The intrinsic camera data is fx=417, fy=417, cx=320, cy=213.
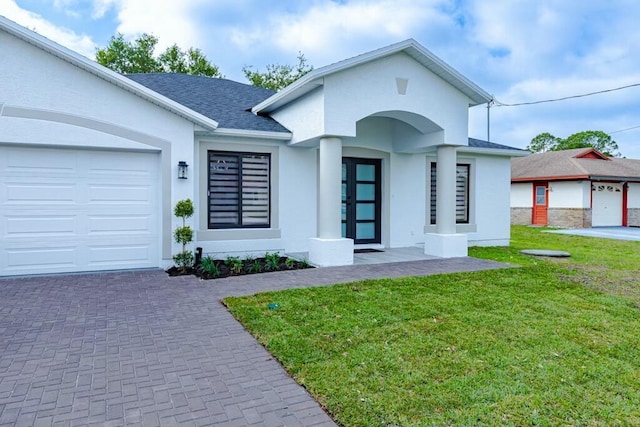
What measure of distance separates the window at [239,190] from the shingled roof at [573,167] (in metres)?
19.0

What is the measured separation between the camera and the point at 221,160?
9461mm

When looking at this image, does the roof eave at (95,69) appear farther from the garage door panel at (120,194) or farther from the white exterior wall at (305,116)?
the white exterior wall at (305,116)

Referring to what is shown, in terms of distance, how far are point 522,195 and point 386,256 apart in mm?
19062

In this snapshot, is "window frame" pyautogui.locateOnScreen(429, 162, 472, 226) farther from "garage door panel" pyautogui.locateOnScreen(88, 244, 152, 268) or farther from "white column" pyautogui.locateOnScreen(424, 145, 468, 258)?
"garage door panel" pyautogui.locateOnScreen(88, 244, 152, 268)

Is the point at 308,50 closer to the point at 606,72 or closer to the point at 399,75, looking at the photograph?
the point at 606,72

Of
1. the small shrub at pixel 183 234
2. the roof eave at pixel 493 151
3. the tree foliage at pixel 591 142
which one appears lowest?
the small shrub at pixel 183 234

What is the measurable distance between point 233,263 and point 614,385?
6.81 meters

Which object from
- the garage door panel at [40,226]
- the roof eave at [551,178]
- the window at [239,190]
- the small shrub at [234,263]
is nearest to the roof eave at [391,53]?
the window at [239,190]

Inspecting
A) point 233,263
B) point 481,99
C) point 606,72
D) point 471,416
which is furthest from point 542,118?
point 471,416

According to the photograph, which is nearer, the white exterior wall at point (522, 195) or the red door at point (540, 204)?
the red door at point (540, 204)

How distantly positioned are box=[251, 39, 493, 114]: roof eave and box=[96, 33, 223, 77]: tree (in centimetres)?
2280

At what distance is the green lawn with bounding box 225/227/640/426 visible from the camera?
313 centimetres

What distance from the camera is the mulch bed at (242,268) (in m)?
7.95

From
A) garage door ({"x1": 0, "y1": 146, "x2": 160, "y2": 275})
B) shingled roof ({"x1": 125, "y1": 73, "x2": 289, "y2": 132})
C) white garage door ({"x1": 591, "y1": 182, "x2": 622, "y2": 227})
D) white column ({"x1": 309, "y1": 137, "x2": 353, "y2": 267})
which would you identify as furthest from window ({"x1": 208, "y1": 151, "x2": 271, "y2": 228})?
white garage door ({"x1": 591, "y1": 182, "x2": 622, "y2": 227})
